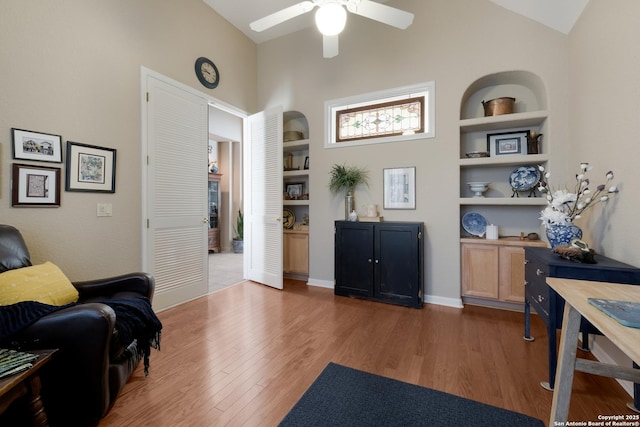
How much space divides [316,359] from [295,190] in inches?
113

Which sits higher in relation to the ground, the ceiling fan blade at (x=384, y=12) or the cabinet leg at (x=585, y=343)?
the ceiling fan blade at (x=384, y=12)

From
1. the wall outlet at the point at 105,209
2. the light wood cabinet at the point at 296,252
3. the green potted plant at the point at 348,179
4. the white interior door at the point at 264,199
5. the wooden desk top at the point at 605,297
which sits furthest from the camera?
the light wood cabinet at the point at 296,252

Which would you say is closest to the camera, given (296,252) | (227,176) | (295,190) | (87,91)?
(87,91)

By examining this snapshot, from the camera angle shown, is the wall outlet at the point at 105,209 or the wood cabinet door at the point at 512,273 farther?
the wood cabinet door at the point at 512,273

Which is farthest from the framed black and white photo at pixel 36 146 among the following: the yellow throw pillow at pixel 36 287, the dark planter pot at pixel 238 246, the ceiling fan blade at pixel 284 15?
the dark planter pot at pixel 238 246

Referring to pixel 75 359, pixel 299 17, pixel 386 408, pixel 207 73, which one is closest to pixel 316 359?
pixel 386 408

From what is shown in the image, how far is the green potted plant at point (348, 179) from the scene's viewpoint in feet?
11.6

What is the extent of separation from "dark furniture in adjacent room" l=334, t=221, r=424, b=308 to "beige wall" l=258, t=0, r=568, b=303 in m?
0.34

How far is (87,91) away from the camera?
2363 millimetres

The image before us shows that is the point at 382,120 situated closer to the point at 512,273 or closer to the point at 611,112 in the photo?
the point at 611,112

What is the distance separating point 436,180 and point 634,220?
1690 millimetres

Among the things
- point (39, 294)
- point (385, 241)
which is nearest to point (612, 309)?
point (385, 241)

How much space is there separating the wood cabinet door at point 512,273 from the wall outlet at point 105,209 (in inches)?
158

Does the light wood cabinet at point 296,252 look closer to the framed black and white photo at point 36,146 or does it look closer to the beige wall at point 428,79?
the beige wall at point 428,79
